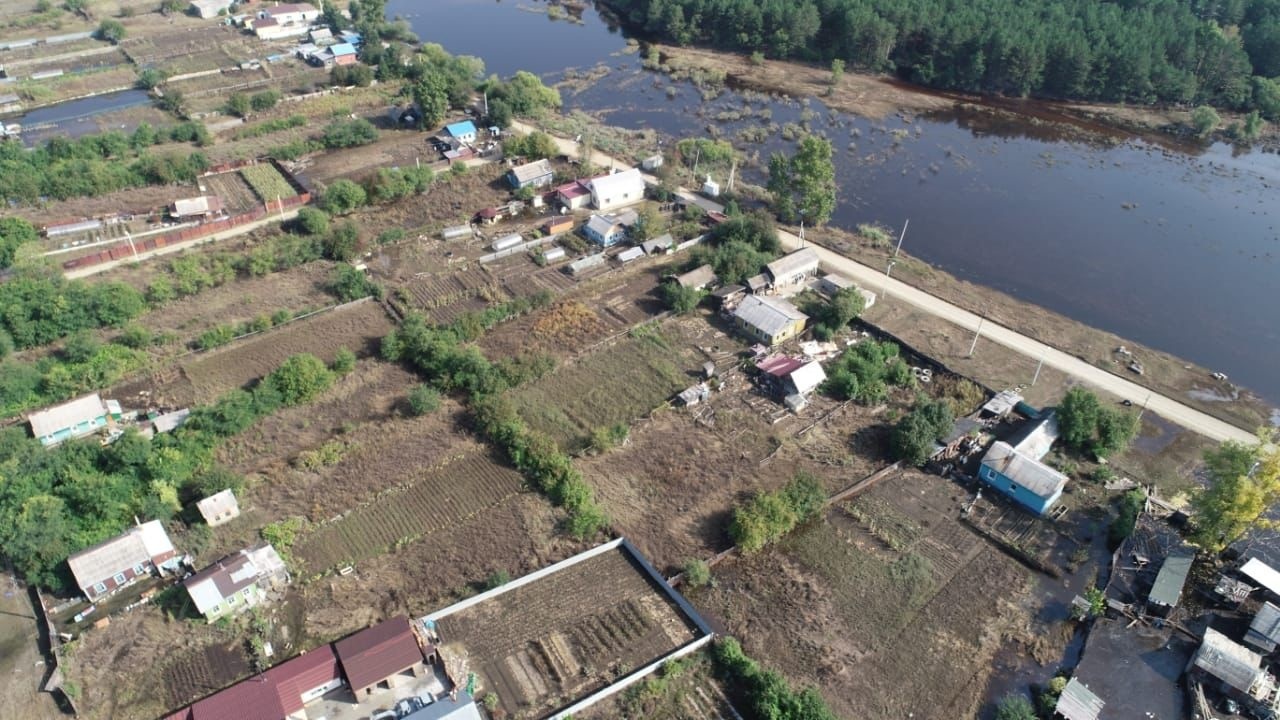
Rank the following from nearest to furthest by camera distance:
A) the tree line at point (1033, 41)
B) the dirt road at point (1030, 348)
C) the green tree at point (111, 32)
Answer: the dirt road at point (1030, 348) < the tree line at point (1033, 41) < the green tree at point (111, 32)

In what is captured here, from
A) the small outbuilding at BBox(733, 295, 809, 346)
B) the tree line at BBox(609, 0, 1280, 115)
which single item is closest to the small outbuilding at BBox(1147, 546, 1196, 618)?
the small outbuilding at BBox(733, 295, 809, 346)

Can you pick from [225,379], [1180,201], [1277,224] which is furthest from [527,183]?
[1277,224]

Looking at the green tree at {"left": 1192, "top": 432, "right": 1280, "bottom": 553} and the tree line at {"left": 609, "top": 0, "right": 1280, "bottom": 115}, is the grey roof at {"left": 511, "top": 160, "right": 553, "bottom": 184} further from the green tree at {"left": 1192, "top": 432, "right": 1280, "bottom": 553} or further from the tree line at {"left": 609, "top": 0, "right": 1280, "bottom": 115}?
the green tree at {"left": 1192, "top": 432, "right": 1280, "bottom": 553}

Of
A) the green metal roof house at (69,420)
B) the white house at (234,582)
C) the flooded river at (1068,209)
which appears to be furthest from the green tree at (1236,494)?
the green metal roof house at (69,420)

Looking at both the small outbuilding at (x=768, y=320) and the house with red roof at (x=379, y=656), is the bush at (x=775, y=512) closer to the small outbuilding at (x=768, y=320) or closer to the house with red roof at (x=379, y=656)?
the small outbuilding at (x=768, y=320)

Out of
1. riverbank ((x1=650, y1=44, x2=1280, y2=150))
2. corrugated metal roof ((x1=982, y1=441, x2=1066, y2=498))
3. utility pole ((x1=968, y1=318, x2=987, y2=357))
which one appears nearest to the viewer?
corrugated metal roof ((x1=982, y1=441, x2=1066, y2=498))
